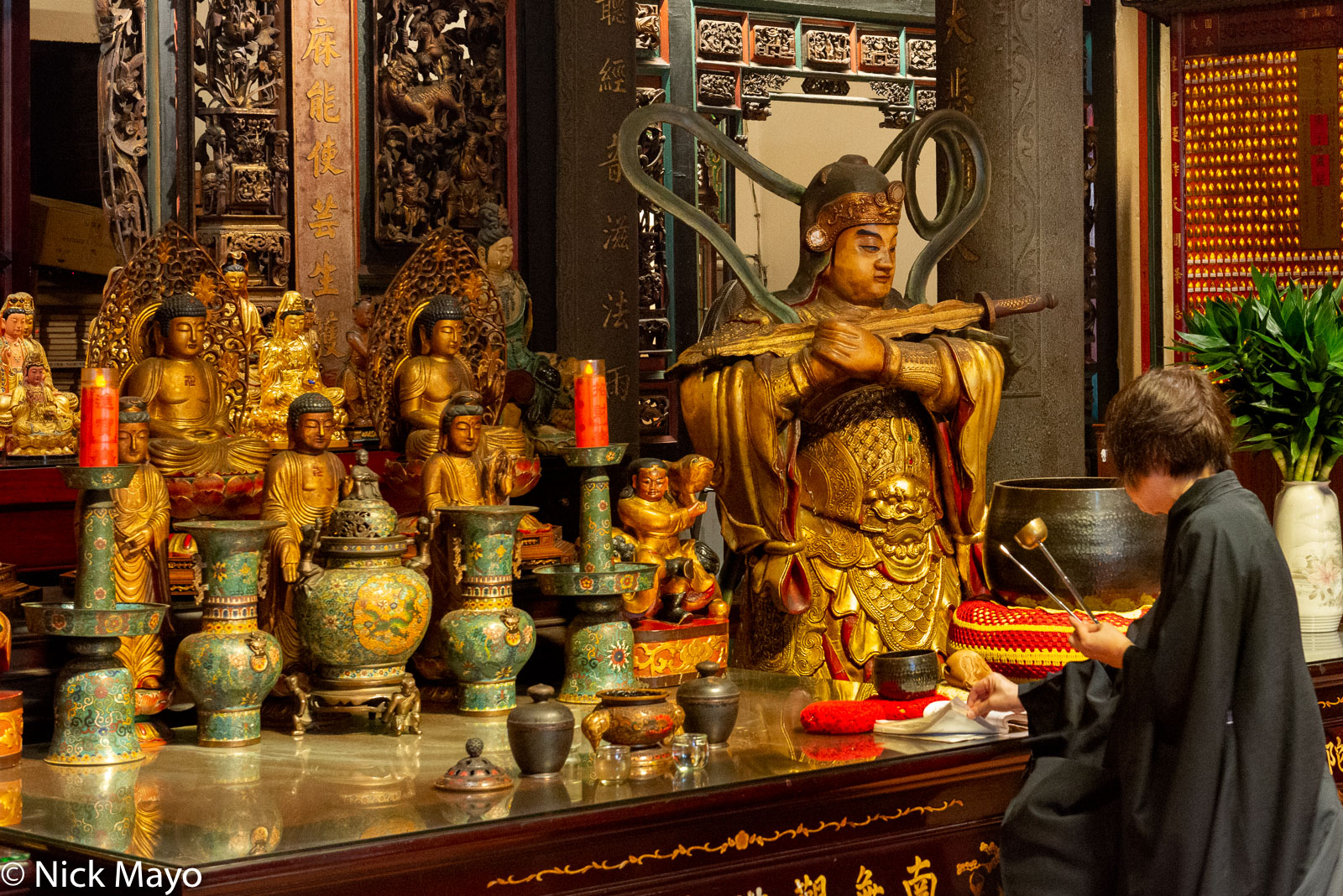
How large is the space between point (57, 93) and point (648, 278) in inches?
111

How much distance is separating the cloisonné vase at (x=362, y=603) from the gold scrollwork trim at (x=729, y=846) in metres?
0.64

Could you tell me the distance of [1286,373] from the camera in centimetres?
315

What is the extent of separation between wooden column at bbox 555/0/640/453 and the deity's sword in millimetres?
1951

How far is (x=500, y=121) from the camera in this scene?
22.1 ft

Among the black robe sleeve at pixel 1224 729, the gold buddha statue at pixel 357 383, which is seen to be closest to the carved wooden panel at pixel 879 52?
the gold buddha statue at pixel 357 383

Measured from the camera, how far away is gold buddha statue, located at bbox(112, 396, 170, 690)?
2.54 metres

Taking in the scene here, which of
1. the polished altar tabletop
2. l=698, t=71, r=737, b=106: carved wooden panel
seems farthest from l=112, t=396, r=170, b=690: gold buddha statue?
l=698, t=71, r=737, b=106: carved wooden panel

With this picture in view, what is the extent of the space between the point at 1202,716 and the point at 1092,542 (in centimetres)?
82

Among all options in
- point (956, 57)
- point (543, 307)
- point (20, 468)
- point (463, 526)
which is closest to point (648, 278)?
point (543, 307)

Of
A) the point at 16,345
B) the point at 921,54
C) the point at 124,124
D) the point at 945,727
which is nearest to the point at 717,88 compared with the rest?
the point at 921,54

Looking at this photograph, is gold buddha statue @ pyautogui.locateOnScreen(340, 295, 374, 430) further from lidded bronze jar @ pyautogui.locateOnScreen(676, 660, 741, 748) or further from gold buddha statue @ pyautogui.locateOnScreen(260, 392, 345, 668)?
lidded bronze jar @ pyautogui.locateOnScreen(676, 660, 741, 748)

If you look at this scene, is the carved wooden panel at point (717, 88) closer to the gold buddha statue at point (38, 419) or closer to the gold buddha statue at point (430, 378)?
the gold buddha statue at point (38, 419)

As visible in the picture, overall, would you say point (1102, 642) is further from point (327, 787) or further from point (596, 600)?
point (327, 787)

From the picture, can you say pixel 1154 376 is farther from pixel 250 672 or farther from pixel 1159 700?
pixel 250 672
